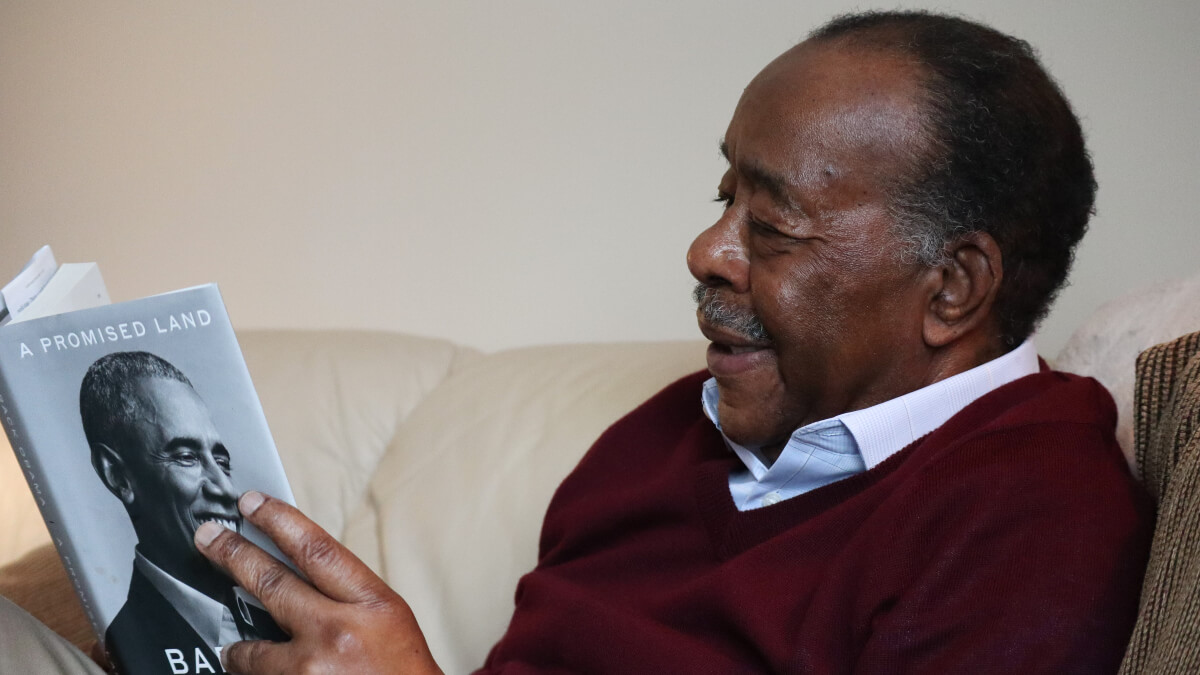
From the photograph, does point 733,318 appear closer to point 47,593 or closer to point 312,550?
point 312,550

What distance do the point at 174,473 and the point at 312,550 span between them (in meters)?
0.13

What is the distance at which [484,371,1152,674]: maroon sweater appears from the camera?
80cm

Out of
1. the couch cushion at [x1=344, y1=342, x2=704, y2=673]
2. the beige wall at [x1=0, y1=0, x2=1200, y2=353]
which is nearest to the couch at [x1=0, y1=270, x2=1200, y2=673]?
the couch cushion at [x1=344, y1=342, x2=704, y2=673]

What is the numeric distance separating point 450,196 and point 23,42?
43.3 inches

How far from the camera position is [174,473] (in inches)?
35.7

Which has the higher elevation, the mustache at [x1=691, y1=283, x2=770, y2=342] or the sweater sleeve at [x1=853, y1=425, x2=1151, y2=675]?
the mustache at [x1=691, y1=283, x2=770, y2=342]

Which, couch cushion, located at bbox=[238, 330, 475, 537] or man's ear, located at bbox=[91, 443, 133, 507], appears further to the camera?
couch cushion, located at bbox=[238, 330, 475, 537]

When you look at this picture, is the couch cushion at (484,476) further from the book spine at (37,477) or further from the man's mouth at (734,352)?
the book spine at (37,477)

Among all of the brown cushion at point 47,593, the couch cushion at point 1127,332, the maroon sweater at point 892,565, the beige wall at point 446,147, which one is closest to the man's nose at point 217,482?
the maroon sweater at point 892,565

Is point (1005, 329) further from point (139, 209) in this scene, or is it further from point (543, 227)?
point (139, 209)

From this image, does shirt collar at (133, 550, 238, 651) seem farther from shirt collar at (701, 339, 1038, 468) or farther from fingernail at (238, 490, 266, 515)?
shirt collar at (701, 339, 1038, 468)

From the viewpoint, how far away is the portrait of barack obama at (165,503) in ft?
2.92

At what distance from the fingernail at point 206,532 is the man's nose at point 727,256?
51 cm

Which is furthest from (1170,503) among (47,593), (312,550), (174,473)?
(47,593)
